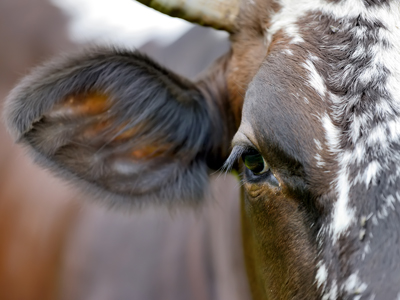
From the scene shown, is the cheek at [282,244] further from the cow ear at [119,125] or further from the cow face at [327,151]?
the cow ear at [119,125]

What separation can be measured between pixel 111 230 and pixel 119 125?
28.4 inches

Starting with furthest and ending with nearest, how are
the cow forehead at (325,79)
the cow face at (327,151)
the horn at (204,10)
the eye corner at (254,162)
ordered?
the horn at (204,10) < the eye corner at (254,162) < the cow forehead at (325,79) < the cow face at (327,151)

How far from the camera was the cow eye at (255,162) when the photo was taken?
1.48m

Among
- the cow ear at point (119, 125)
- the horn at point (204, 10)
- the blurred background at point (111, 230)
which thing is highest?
the horn at point (204, 10)

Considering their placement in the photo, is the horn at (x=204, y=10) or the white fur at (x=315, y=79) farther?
the horn at (x=204, y=10)

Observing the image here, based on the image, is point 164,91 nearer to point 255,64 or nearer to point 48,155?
point 255,64

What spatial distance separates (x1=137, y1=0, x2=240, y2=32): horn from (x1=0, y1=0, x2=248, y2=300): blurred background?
1.01 feet

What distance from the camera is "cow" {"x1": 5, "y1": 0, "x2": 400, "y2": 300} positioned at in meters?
1.17

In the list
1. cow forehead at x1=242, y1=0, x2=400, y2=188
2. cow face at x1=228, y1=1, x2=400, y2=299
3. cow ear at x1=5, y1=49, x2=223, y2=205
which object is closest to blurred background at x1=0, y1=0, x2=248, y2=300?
cow ear at x1=5, y1=49, x2=223, y2=205

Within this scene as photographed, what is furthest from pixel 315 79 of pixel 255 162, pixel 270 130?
pixel 255 162

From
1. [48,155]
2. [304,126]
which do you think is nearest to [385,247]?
[304,126]

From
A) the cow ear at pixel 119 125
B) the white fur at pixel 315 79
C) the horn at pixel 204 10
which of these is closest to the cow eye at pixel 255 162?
the white fur at pixel 315 79

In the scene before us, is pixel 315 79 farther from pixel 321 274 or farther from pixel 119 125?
pixel 119 125

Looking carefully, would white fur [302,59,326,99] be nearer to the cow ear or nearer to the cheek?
the cheek
